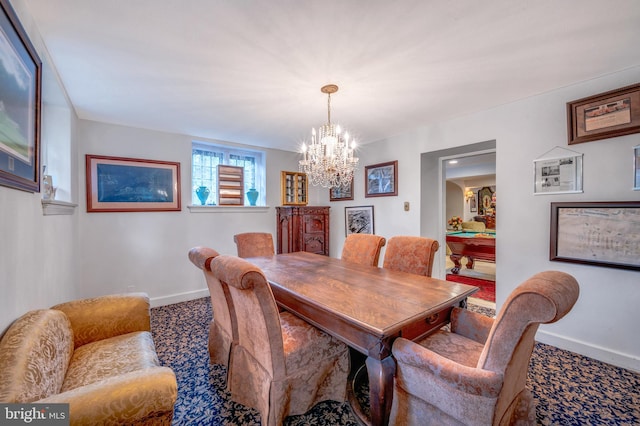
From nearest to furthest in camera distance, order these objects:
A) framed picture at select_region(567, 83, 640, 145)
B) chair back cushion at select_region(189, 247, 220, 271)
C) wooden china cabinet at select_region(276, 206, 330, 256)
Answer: chair back cushion at select_region(189, 247, 220, 271), framed picture at select_region(567, 83, 640, 145), wooden china cabinet at select_region(276, 206, 330, 256)

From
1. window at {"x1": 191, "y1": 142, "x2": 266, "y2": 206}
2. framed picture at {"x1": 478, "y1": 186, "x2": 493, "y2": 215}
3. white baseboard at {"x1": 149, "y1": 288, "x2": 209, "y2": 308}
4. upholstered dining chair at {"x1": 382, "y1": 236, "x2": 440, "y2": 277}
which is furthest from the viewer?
framed picture at {"x1": 478, "y1": 186, "x2": 493, "y2": 215}

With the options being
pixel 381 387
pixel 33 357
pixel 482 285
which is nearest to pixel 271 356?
pixel 381 387

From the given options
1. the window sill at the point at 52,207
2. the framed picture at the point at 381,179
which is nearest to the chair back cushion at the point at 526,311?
the window sill at the point at 52,207

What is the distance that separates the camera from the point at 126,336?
174cm

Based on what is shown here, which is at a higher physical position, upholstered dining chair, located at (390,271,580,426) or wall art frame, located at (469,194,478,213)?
wall art frame, located at (469,194,478,213)

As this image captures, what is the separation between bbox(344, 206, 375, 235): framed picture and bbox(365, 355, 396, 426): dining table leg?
293cm

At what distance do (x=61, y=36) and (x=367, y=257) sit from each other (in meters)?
2.88

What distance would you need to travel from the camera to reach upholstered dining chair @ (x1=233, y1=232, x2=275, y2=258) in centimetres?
313

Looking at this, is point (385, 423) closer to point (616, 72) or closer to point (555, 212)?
point (555, 212)

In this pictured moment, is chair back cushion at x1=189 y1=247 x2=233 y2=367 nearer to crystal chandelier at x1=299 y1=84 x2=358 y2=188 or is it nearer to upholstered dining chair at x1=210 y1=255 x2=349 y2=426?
upholstered dining chair at x1=210 y1=255 x2=349 y2=426

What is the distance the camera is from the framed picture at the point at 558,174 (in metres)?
2.30

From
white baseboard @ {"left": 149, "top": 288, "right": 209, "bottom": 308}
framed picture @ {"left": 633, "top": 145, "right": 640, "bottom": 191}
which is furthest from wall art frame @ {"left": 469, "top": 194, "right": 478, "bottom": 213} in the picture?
white baseboard @ {"left": 149, "top": 288, "right": 209, "bottom": 308}

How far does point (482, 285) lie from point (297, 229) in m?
3.21

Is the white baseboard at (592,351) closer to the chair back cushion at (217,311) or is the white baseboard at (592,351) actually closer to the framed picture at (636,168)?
the framed picture at (636,168)
